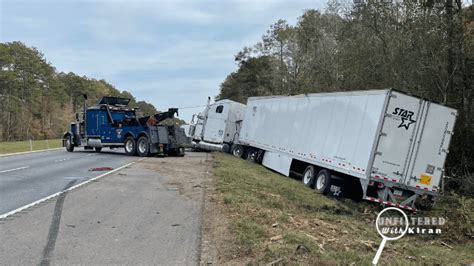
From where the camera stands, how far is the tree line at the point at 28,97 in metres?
66.7

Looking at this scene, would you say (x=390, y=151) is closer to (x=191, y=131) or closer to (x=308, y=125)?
(x=308, y=125)

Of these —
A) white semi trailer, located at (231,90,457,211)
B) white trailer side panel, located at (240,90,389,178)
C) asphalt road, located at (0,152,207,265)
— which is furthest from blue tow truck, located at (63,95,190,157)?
asphalt road, located at (0,152,207,265)

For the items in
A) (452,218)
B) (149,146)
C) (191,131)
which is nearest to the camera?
(452,218)

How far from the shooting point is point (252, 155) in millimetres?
25094

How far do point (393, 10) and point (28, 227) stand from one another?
19160 mm

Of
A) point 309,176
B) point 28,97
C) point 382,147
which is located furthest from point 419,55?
point 28,97

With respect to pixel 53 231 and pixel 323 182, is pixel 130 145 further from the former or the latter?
pixel 53 231

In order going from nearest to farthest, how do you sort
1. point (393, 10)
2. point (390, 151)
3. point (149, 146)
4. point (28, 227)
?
point (28, 227) → point (390, 151) → point (393, 10) → point (149, 146)

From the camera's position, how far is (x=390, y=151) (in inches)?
492

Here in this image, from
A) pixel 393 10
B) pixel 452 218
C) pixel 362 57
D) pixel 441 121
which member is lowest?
pixel 452 218

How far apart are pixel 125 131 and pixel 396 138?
16487mm

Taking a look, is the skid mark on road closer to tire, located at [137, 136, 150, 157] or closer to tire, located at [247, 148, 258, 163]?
tire, located at [137, 136, 150, 157]

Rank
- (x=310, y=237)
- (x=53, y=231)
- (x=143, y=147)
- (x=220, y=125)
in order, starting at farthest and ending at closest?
1. (x=220, y=125)
2. (x=143, y=147)
3. (x=53, y=231)
4. (x=310, y=237)

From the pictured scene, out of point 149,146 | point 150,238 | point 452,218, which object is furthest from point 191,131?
point 150,238
